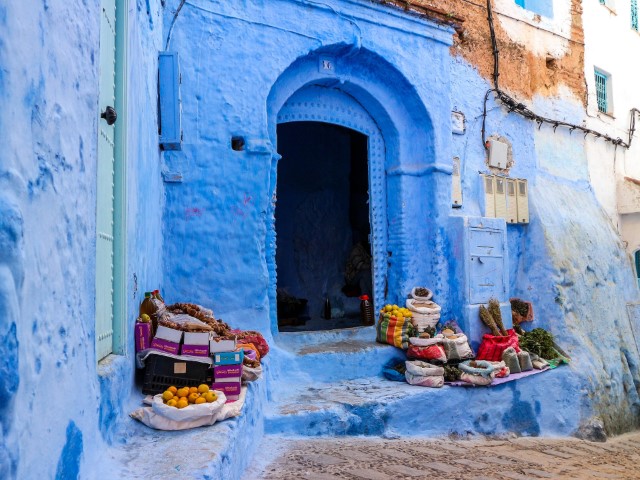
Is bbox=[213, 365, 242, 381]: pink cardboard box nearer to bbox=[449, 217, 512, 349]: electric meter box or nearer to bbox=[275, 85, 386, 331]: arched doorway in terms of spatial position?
bbox=[449, 217, 512, 349]: electric meter box

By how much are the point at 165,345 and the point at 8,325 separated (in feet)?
8.29

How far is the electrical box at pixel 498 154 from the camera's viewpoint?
8.96m

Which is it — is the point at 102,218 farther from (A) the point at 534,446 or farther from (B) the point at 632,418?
(B) the point at 632,418

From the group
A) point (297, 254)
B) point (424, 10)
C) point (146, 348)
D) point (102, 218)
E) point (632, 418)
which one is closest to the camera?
point (102, 218)

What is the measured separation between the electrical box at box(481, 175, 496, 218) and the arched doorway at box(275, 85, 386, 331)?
2.29m

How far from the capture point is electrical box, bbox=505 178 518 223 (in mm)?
9062

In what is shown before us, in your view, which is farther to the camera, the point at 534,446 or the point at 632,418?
the point at 632,418

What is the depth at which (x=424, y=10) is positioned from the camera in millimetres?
8008

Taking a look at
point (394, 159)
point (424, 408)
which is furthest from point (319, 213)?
point (424, 408)

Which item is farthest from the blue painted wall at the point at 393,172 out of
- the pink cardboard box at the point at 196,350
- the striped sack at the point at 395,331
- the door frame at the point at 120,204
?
the door frame at the point at 120,204

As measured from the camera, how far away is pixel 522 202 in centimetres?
928

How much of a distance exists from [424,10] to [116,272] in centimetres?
602

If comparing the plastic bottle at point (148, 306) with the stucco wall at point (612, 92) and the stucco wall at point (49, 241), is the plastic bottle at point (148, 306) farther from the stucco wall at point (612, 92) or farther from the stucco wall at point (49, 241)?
the stucco wall at point (612, 92)

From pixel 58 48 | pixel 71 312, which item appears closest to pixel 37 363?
pixel 71 312
